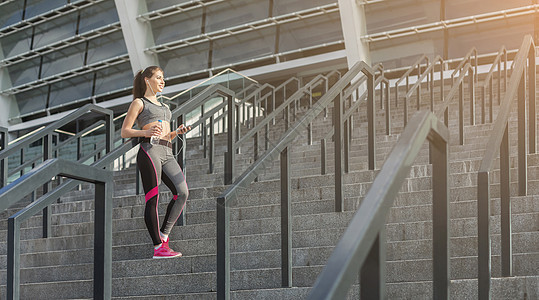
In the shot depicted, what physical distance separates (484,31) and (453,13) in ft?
2.51

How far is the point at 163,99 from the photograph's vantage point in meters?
8.85

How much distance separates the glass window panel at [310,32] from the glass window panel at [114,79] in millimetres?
4973

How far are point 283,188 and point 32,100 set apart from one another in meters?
21.0

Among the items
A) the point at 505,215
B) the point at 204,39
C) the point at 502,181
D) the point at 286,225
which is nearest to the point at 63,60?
the point at 204,39

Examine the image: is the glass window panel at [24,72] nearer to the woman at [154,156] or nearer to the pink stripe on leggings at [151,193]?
the woman at [154,156]

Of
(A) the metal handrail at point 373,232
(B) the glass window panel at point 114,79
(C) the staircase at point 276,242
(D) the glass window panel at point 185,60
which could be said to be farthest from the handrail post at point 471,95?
(B) the glass window panel at point 114,79

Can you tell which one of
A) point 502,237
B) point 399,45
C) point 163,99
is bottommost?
point 502,237

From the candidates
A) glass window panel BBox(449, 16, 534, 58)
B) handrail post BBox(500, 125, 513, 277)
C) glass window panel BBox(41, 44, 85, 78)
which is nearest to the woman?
handrail post BBox(500, 125, 513, 277)

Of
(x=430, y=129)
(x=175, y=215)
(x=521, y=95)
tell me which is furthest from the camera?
(x=521, y=95)

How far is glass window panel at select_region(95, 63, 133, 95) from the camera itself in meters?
21.5

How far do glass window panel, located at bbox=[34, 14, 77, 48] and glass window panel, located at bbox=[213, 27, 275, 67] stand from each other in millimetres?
4771

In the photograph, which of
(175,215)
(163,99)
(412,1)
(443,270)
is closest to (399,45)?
(412,1)

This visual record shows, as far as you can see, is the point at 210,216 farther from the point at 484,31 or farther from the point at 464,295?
the point at 484,31

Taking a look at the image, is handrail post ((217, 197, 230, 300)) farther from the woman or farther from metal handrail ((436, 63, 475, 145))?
metal handrail ((436, 63, 475, 145))
